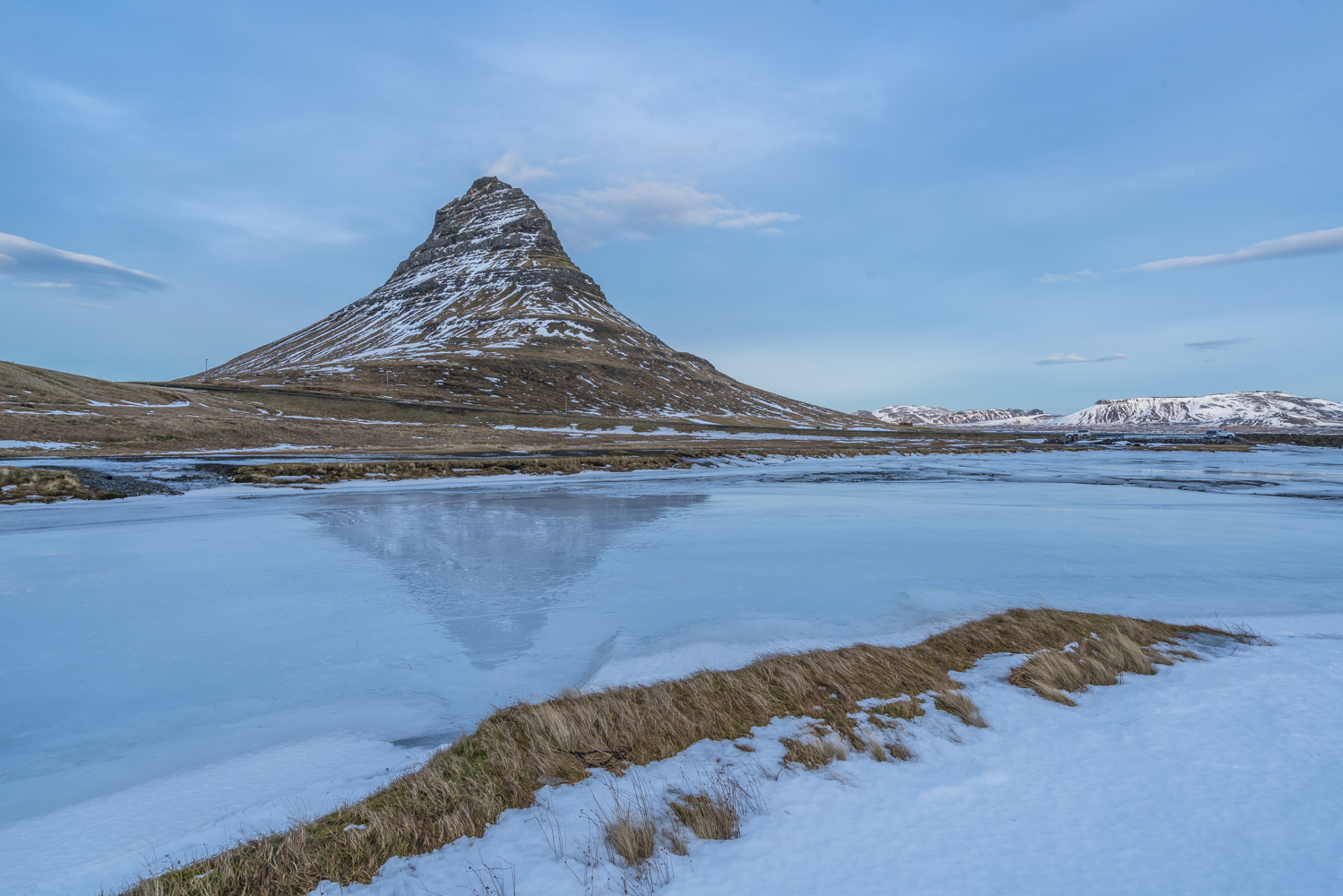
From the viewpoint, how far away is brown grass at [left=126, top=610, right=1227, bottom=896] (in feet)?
12.5

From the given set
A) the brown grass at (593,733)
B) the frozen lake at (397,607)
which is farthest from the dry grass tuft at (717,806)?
the frozen lake at (397,607)

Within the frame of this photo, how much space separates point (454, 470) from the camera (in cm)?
3656

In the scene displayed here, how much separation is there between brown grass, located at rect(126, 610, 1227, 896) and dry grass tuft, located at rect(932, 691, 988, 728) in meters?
0.06

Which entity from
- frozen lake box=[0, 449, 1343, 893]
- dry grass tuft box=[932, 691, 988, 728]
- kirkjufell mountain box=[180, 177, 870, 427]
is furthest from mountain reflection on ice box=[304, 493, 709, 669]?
kirkjufell mountain box=[180, 177, 870, 427]

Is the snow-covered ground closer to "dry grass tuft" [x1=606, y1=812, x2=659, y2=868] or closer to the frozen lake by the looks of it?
"dry grass tuft" [x1=606, y1=812, x2=659, y2=868]

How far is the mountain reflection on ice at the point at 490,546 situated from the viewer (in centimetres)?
924

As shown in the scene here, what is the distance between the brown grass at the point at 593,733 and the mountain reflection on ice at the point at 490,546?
2.41m

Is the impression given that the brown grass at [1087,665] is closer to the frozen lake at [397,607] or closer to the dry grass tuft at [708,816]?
the frozen lake at [397,607]

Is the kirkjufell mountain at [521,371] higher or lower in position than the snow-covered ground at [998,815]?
higher

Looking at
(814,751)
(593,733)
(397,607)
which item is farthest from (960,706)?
(397,607)

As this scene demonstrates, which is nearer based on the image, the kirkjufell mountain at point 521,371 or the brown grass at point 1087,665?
the brown grass at point 1087,665

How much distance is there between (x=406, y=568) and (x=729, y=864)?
10.7m

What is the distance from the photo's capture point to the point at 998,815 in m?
4.23

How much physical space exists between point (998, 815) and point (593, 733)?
11.0ft
